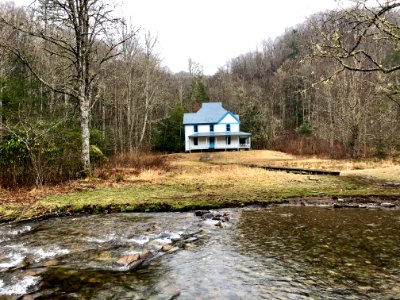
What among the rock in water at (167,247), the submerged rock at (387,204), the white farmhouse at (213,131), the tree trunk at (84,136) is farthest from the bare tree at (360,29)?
the white farmhouse at (213,131)

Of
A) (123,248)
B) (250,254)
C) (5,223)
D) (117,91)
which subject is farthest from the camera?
(117,91)

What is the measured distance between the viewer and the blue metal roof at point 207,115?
50.2 metres

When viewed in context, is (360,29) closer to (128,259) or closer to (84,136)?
(128,259)

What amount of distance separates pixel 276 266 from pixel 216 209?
479cm

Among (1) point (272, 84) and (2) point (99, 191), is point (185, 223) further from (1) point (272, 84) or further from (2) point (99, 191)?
(1) point (272, 84)

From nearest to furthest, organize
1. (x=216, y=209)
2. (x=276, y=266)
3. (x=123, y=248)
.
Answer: (x=276, y=266) < (x=123, y=248) < (x=216, y=209)

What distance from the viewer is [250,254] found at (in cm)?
625

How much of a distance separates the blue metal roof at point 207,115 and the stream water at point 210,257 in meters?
41.2

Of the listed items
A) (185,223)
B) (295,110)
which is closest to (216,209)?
(185,223)

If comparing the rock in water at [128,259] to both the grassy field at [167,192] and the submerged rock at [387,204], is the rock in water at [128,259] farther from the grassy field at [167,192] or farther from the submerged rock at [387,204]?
the submerged rock at [387,204]

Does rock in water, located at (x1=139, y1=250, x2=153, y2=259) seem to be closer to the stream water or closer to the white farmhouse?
the stream water

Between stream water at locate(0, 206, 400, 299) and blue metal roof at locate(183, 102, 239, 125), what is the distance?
135 feet

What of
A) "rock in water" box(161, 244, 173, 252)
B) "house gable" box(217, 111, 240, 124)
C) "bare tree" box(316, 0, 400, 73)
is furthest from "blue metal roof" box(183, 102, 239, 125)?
"rock in water" box(161, 244, 173, 252)

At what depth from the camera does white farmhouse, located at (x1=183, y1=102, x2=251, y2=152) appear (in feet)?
163
